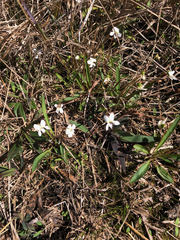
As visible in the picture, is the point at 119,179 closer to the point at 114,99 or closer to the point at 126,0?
the point at 114,99

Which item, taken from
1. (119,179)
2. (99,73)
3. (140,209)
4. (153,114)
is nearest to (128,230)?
(140,209)

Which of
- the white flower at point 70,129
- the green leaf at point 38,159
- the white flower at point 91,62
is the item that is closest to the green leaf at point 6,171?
the green leaf at point 38,159

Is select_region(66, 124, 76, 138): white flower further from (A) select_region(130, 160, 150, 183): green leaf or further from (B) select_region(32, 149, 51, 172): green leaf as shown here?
(A) select_region(130, 160, 150, 183): green leaf

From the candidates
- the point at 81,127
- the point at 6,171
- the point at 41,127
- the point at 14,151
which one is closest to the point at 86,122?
the point at 81,127

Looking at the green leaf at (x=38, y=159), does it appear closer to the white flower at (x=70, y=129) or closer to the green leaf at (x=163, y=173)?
the white flower at (x=70, y=129)

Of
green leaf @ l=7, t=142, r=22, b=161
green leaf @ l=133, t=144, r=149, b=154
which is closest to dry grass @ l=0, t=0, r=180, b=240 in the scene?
green leaf @ l=7, t=142, r=22, b=161

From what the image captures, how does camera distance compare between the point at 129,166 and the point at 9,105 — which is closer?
the point at 129,166
